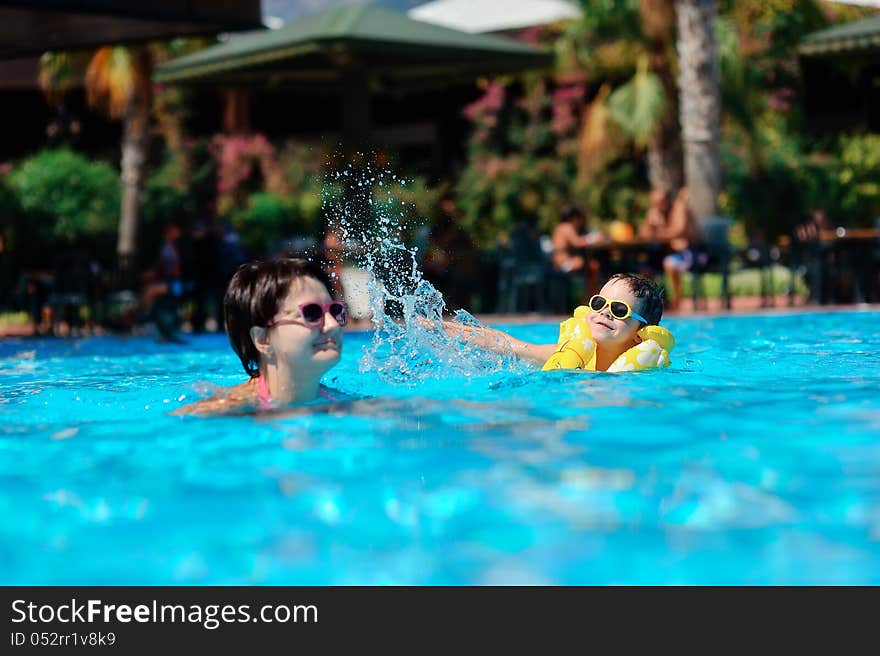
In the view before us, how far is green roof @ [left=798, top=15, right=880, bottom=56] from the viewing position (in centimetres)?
1504

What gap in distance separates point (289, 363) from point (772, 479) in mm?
1722

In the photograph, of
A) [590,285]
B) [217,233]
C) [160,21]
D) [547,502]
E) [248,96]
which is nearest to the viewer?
[547,502]

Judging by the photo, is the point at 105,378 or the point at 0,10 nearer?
the point at 105,378

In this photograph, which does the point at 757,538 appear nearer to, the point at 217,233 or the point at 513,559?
the point at 513,559

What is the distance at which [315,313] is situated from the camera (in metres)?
4.22

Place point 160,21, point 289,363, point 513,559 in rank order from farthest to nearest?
point 160,21 → point 289,363 → point 513,559

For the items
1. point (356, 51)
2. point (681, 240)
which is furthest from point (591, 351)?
point (356, 51)

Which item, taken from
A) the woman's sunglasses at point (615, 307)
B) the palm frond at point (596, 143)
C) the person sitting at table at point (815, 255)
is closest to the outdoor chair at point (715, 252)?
the person sitting at table at point (815, 255)

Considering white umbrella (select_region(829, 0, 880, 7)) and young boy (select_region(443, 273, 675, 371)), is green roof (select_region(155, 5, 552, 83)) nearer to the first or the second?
young boy (select_region(443, 273, 675, 371))

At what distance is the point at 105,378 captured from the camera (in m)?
7.17

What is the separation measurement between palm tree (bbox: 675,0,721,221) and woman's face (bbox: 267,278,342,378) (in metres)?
12.1

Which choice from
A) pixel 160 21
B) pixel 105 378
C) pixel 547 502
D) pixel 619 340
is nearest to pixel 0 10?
pixel 160 21

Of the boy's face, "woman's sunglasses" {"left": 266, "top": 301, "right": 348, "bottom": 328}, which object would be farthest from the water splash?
"woman's sunglasses" {"left": 266, "top": 301, "right": 348, "bottom": 328}
